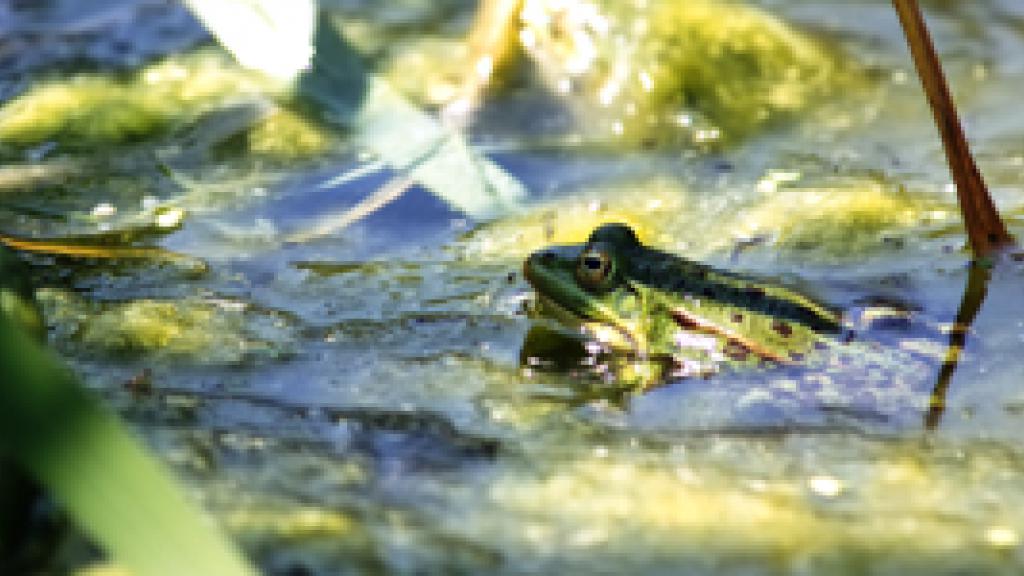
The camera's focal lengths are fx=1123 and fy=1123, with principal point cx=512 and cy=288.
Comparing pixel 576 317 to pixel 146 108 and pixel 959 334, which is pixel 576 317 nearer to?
pixel 959 334

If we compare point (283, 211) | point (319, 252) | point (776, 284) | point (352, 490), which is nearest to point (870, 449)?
point (776, 284)

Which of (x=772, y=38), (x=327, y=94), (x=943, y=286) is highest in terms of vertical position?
(x=772, y=38)

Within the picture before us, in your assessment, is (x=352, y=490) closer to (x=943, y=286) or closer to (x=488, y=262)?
(x=488, y=262)

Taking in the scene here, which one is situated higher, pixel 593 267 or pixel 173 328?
pixel 593 267

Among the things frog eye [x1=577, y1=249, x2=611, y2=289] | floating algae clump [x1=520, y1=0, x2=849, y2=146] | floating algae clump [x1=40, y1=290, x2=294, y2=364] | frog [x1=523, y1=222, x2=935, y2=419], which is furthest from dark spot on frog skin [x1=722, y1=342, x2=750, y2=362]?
floating algae clump [x1=520, y1=0, x2=849, y2=146]

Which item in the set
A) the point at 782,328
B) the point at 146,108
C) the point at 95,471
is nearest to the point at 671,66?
the point at 782,328

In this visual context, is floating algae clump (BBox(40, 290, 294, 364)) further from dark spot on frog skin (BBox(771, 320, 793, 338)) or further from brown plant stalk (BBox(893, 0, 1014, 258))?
brown plant stalk (BBox(893, 0, 1014, 258))
